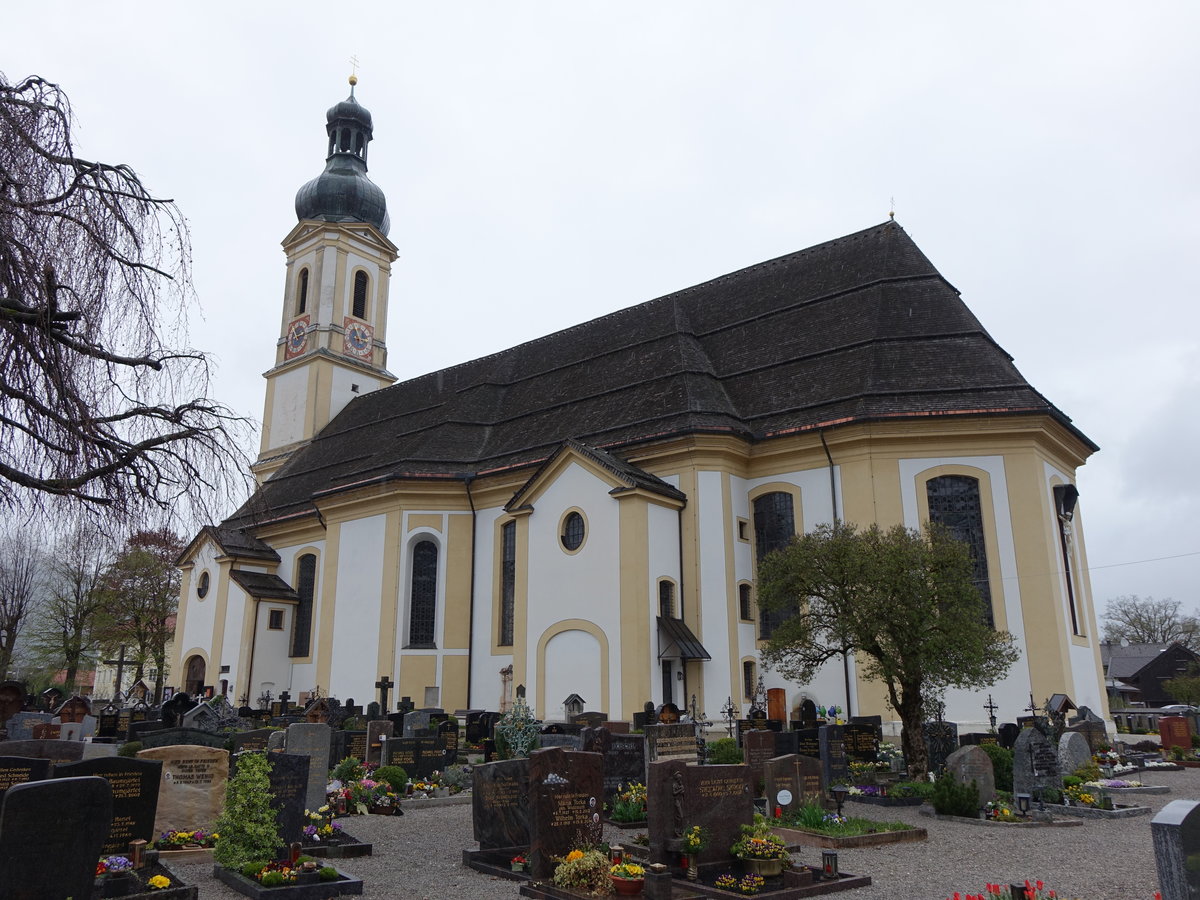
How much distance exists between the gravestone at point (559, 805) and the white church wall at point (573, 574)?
40.3ft

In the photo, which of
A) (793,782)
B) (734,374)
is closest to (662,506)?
(734,374)

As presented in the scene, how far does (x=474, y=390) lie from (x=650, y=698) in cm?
1525

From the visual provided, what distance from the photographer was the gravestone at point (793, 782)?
11344 millimetres

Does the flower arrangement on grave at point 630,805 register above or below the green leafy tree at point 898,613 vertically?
below

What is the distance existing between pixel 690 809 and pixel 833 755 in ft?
Result: 18.7

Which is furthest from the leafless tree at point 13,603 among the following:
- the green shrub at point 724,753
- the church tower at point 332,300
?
the green shrub at point 724,753

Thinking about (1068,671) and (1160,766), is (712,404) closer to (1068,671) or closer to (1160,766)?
(1068,671)

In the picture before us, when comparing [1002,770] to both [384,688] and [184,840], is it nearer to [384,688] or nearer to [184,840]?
[184,840]

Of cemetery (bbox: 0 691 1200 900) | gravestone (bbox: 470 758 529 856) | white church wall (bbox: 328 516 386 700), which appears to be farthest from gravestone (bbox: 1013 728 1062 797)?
white church wall (bbox: 328 516 386 700)

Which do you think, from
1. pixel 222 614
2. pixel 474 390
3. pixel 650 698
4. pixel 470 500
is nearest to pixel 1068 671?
pixel 650 698

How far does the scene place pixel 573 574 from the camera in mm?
22703

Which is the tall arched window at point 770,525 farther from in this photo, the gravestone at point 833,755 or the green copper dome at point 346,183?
the green copper dome at point 346,183

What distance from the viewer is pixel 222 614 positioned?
31469 millimetres

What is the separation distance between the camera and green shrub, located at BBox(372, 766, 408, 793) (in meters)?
14.1
